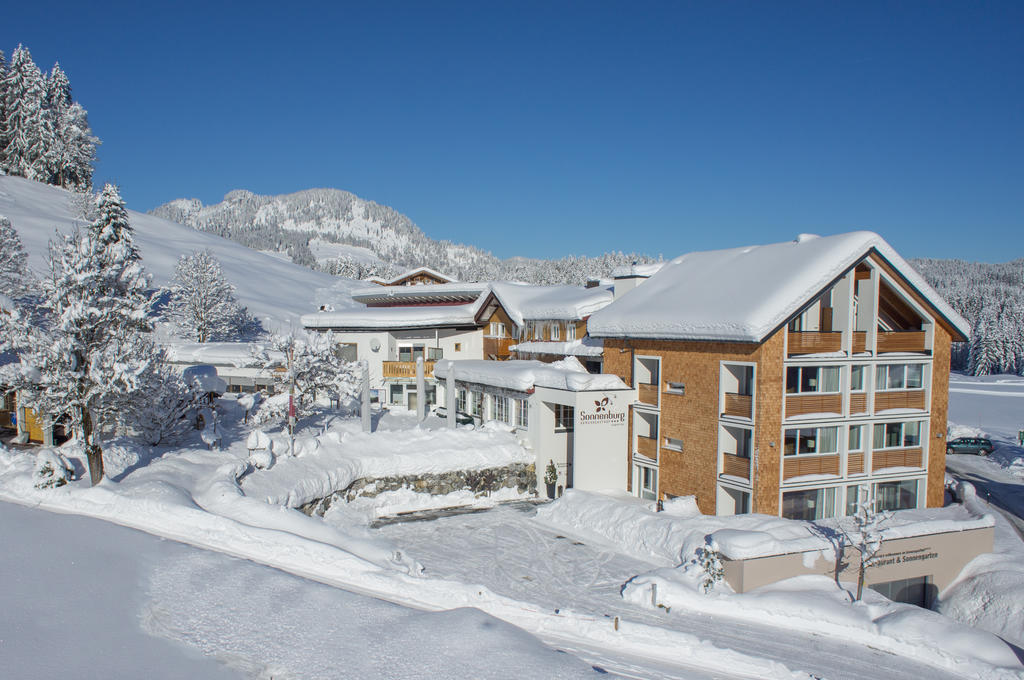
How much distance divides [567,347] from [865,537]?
1545 cm

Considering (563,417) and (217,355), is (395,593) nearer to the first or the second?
(563,417)

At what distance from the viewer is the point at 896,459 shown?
73.8ft

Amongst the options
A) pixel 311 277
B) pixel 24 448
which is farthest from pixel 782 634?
pixel 311 277

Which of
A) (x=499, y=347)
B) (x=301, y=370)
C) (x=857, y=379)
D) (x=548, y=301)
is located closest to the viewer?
(x=857, y=379)

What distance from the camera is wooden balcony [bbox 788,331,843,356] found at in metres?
20.4

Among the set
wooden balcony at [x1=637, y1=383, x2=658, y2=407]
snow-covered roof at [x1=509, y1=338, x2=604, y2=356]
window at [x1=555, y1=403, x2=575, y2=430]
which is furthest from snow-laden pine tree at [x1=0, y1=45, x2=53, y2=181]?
wooden balcony at [x1=637, y1=383, x2=658, y2=407]

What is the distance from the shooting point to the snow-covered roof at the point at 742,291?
64.9 feet

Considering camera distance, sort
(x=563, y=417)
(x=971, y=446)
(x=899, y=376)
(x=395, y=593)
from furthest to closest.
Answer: (x=971, y=446), (x=563, y=417), (x=899, y=376), (x=395, y=593)

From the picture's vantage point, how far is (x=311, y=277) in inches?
3964

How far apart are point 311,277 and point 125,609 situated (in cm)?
9434

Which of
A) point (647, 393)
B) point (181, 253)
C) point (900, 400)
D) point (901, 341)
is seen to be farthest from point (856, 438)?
point (181, 253)

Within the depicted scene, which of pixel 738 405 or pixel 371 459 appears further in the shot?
pixel 371 459

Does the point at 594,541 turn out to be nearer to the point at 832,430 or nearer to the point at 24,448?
the point at 832,430

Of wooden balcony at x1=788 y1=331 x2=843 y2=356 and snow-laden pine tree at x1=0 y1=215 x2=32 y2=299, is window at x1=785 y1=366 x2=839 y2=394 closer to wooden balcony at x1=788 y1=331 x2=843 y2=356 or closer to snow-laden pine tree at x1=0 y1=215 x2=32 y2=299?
wooden balcony at x1=788 y1=331 x2=843 y2=356
